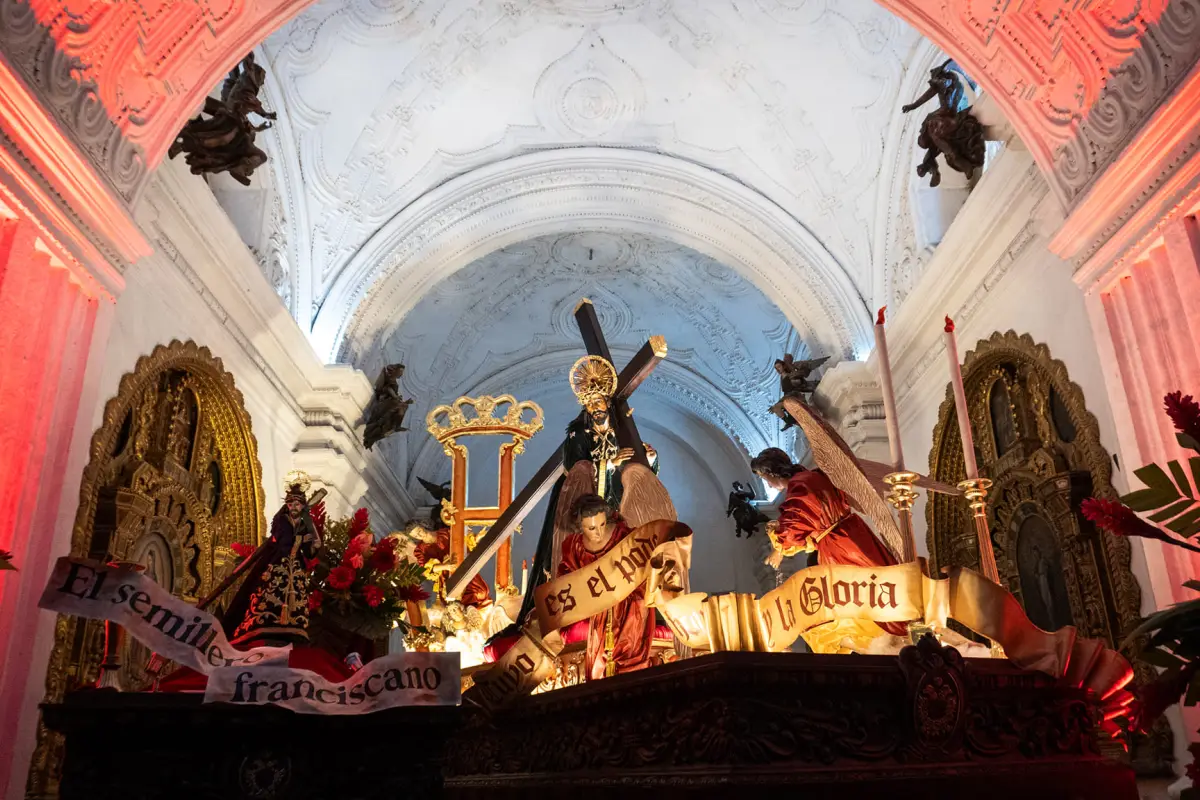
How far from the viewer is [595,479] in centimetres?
500

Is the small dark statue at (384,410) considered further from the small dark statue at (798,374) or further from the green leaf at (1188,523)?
the green leaf at (1188,523)

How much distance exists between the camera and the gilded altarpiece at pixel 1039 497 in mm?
4676

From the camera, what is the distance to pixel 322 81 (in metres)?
7.83

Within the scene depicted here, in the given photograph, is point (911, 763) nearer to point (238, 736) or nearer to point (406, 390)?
point (238, 736)

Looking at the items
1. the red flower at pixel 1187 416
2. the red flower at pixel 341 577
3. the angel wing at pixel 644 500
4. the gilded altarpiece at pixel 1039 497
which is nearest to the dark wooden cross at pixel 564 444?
the angel wing at pixel 644 500

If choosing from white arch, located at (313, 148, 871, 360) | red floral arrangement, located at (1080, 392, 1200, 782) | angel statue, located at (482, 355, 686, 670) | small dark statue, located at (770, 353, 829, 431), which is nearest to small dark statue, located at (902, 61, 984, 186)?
white arch, located at (313, 148, 871, 360)

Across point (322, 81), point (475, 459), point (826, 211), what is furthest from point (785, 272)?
point (475, 459)

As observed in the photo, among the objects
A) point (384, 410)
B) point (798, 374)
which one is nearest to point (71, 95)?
point (384, 410)

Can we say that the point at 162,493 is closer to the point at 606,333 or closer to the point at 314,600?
the point at 314,600

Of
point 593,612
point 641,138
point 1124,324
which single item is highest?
point 641,138

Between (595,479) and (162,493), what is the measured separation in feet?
8.67

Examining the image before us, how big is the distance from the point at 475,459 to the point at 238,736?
1081 centimetres

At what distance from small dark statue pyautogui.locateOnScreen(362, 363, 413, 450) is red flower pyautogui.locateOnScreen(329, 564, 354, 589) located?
5.39 metres

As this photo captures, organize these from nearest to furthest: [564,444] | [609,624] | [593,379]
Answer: [609,624]
[593,379]
[564,444]
